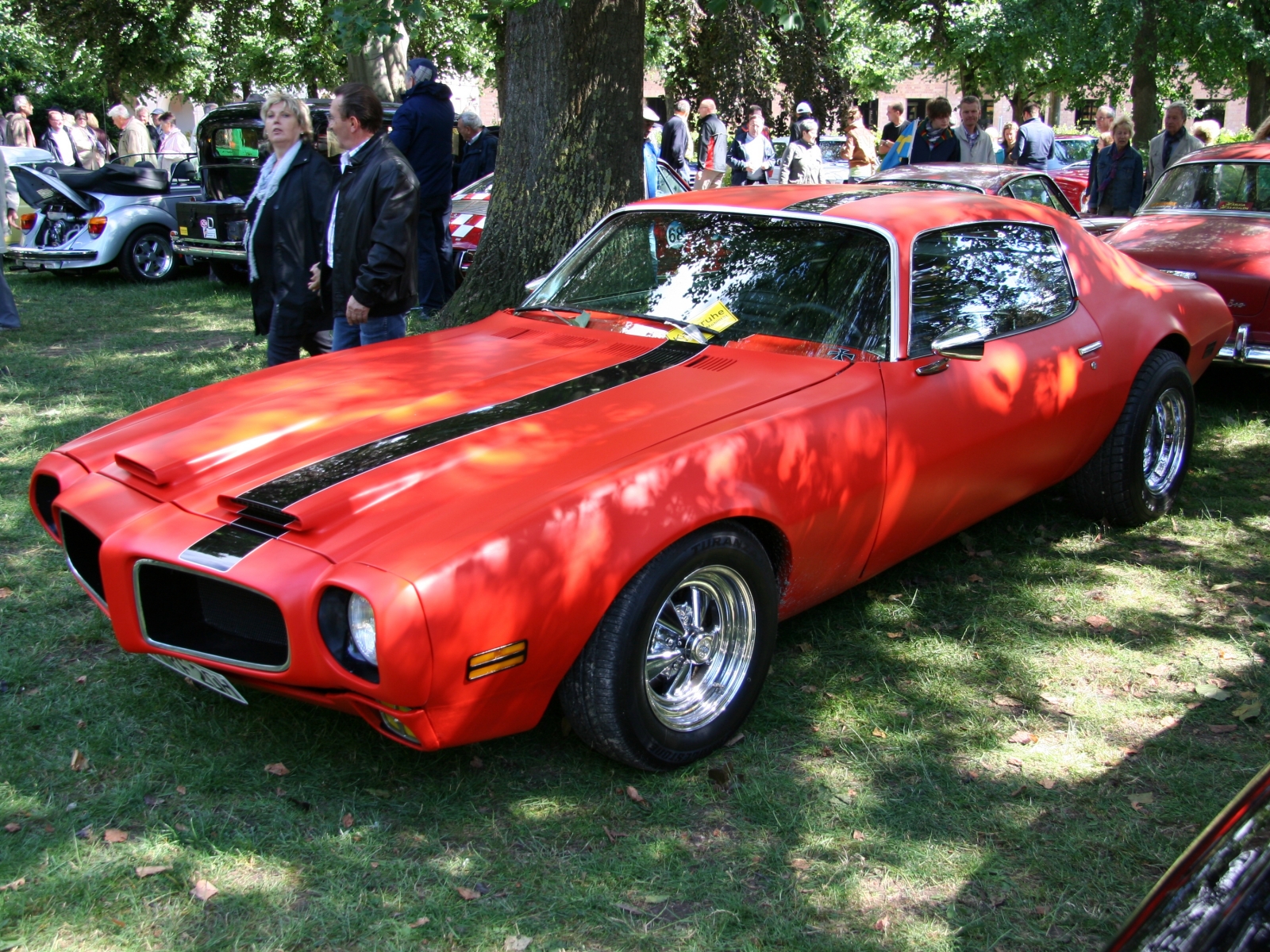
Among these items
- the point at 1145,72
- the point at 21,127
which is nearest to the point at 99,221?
the point at 21,127

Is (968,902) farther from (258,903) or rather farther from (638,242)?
(638,242)

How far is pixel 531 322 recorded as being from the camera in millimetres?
4551

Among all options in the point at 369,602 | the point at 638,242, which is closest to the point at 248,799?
the point at 369,602

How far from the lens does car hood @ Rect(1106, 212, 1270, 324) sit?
6.74 meters

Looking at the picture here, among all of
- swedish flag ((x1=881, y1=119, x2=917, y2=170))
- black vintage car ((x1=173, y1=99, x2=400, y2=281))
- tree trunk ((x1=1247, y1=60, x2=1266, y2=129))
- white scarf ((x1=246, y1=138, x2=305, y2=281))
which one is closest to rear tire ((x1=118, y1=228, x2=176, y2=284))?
black vintage car ((x1=173, y1=99, x2=400, y2=281))

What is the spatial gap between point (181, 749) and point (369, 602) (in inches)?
46.5

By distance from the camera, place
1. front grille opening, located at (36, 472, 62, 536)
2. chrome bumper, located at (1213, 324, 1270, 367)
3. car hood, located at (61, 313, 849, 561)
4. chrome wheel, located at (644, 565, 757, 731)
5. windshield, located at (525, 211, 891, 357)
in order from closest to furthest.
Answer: car hood, located at (61, 313, 849, 561), chrome wheel, located at (644, 565, 757, 731), front grille opening, located at (36, 472, 62, 536), windshield, located at (525, 211, 891, 357), chrome bumper, located at (1213, 324, 1270, 367)

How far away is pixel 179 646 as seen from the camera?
3.03m

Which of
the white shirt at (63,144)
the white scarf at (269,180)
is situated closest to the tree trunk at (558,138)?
the white scarf at (269,180)

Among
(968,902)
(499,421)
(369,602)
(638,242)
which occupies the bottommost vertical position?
(968,902)

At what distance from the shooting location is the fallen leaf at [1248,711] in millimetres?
3676

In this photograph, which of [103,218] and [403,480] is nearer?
[403,480]

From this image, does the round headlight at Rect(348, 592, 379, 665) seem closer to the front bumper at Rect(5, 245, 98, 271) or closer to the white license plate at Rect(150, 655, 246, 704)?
the white license plate at Rect(150, 655, 246, 704)

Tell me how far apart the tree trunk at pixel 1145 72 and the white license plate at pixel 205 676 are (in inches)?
613
